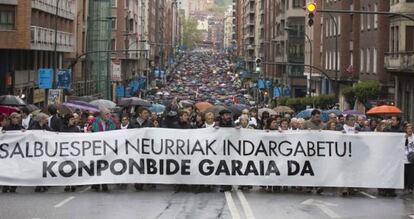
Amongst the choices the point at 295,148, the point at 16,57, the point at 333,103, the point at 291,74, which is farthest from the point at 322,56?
the point at 295,148

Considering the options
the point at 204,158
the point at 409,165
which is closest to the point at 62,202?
the point at 204,158

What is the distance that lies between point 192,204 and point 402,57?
34.5 m

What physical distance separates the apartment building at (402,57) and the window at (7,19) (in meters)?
22.4

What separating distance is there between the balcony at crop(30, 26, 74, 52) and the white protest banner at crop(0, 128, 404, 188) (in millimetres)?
37351

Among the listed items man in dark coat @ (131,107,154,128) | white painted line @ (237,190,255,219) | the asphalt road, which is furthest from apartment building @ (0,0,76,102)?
white painted line @ (237,190,255,219)

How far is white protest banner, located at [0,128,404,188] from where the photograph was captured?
1803cm

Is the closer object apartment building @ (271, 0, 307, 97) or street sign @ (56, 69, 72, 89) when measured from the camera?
street sign @ (56, 69, 72, 89)

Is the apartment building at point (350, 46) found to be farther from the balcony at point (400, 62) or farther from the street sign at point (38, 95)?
the street sign at point (38, 95)

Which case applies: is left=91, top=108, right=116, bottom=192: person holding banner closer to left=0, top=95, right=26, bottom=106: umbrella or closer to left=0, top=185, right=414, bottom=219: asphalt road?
left=0, top=185, right=414, bottom=219: asphalt road

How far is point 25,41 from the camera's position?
5309 cm

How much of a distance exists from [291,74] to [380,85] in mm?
52290

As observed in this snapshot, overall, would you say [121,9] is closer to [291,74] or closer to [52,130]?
[291,74]

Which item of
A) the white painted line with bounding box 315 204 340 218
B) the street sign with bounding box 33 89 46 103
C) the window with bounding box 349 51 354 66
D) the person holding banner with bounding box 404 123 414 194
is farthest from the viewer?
the window with bounding box 349 51 354 66

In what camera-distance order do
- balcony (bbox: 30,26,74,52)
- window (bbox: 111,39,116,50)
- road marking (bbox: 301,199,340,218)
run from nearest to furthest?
road marking (bbox: 301,199,340,218), balcony (bbox: 30,26,74,52), window (bbox: 111,39,116,50)
